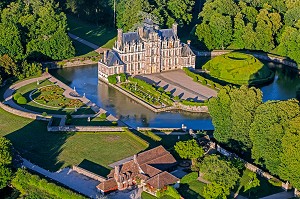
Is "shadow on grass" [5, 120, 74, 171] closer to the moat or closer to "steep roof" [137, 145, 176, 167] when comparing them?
"steep roof" [137, 145, 176, 167]

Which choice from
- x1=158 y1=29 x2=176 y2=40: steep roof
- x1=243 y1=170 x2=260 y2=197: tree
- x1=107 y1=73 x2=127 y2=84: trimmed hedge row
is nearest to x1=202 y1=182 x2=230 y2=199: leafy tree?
x1=243 y1=170 x2=260 y2=197: tree

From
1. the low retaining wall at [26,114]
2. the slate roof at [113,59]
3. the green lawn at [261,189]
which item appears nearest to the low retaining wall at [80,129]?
the low retaining wall at [26,114]

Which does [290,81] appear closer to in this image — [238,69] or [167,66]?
[238,69]

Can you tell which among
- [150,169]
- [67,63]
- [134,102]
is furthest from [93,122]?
[67,63]

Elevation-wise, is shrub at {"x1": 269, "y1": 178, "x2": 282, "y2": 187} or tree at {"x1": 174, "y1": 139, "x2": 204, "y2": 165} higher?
tree at {"x1": 174, "y1": 139, "x2": 204, "y2": 165}

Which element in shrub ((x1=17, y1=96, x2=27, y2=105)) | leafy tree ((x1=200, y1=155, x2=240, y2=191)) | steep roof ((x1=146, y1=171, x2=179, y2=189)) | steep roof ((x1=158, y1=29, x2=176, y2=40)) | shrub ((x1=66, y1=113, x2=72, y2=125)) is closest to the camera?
leafy tree ((x1=200, y1=155, x2=240, y2=191))

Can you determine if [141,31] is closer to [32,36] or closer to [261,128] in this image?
[32,36]

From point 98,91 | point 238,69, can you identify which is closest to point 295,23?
point 238,69

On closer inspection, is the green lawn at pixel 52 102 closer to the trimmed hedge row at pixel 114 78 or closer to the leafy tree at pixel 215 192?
the trimmed hedge row at pixel 114 78
